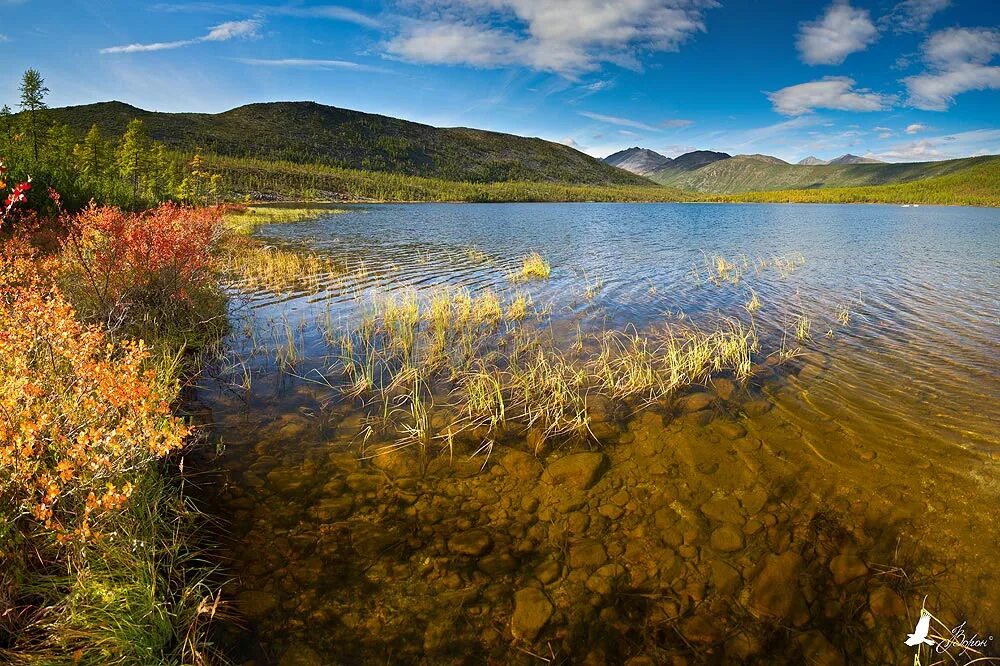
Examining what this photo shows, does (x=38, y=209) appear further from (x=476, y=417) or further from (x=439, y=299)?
(x=476, y=417)

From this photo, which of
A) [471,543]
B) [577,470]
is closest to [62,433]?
[471,543]

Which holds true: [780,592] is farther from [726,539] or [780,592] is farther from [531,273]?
[531,273]

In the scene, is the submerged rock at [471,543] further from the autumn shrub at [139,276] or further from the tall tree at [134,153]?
the tall tree at [134,153]

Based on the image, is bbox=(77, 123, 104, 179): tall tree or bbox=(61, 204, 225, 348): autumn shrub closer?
bbox=(61, 204, 225, 348): autumn shrub

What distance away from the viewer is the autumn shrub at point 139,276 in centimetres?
898

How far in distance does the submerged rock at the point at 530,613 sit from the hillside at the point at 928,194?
19230 centimetres

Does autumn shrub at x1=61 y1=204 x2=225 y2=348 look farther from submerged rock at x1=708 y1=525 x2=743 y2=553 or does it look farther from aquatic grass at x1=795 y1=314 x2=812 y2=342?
aquatic grass at x1=795 y1=314 x2=812 y2=342

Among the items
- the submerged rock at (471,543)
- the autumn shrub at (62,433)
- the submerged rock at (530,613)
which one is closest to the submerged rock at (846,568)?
the submerged rock at (530,613)

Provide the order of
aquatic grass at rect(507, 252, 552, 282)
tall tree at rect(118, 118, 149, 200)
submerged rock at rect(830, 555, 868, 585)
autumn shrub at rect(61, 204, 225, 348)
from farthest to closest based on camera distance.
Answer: tall tree at rect(118, 118, 149, 200) < aquatic grass at rect(507, 252, 552, 282) < autumn shrub at rect(61, 204, 225, 348) < submerged rock at rect(830, 555, 868, 585)

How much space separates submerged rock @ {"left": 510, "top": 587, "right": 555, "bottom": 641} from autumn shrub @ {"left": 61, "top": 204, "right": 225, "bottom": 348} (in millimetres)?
8079

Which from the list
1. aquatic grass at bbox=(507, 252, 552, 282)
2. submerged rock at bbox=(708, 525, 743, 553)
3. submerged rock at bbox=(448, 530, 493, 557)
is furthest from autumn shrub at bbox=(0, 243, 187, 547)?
aquatic grass at bbox=(507, 252, 552, 282)

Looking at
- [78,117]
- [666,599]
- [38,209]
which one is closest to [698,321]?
[666,599]

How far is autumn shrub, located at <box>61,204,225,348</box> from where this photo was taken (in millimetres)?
8977

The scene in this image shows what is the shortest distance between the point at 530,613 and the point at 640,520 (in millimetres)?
1898
